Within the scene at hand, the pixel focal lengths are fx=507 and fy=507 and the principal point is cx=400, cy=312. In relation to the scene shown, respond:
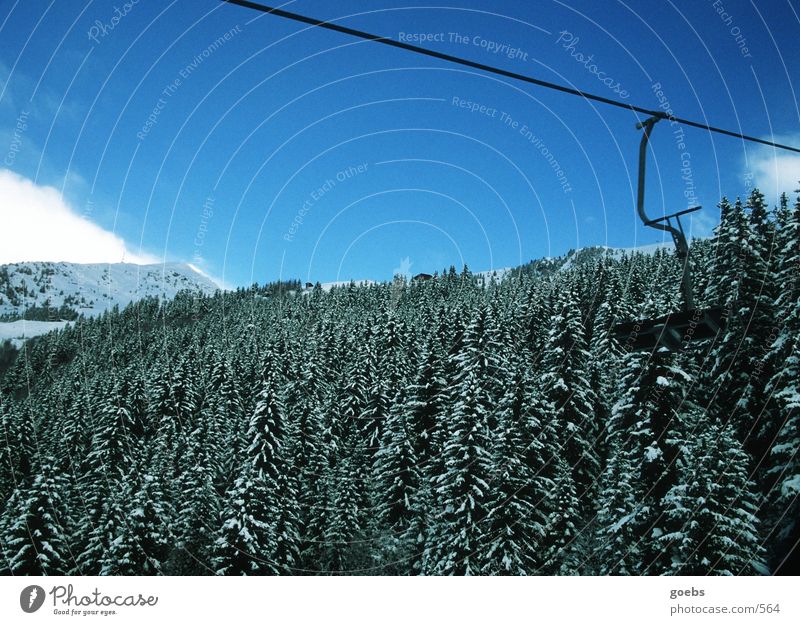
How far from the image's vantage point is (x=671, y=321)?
6.17 m

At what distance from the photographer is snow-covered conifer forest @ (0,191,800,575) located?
17391mm

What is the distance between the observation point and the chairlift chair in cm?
576

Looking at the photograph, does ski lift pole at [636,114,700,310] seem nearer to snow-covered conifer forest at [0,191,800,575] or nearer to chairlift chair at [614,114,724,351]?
chairlift chair at [614,114,724,351]

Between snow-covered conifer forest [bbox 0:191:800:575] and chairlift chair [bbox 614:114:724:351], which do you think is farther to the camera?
snow-covered conifer forest [bbox 0:191:800:575]

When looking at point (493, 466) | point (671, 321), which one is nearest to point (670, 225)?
point (671, 321)

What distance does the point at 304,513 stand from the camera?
127ft

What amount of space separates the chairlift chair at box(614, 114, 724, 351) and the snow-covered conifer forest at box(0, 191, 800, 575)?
34.1ft

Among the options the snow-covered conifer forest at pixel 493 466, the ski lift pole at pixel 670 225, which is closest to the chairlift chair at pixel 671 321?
the ski lift pole at pixel 670 225

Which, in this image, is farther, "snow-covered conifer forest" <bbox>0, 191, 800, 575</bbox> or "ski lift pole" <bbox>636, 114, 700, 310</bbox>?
"snow-covered conifer forest" <bbox>0, 191, 800, 575</bbox>

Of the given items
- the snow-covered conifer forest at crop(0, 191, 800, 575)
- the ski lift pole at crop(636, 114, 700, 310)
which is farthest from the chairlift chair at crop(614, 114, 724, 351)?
the snow-covered conifer forest at crop(0, 191, 800, 575)
